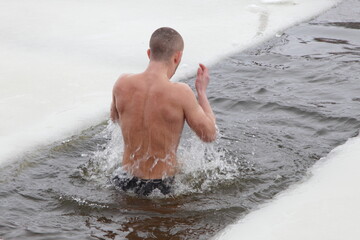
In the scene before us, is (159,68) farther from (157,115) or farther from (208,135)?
(208,135)

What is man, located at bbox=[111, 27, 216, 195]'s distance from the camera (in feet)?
14.0

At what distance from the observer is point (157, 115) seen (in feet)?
14.1

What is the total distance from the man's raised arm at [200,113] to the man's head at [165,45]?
0.79 ft

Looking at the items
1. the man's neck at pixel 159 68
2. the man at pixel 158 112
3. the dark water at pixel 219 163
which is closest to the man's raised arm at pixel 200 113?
the man at pixel 158 112

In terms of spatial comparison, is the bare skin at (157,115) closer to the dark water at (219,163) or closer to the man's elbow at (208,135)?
the man's elbow at (208,135)

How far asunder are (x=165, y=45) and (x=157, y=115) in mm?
468

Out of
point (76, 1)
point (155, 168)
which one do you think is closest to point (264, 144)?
point (155, 168)

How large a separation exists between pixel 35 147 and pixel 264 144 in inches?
76.6

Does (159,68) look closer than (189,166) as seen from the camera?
Yes

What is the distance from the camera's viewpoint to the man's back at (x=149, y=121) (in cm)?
427

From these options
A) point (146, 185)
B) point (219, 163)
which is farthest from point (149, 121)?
point (219, 163)

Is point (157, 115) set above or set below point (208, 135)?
above

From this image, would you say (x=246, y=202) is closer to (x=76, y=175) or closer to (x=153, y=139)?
(x=153, y=139)

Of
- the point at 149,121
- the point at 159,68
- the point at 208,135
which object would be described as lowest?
the point at 208,135
